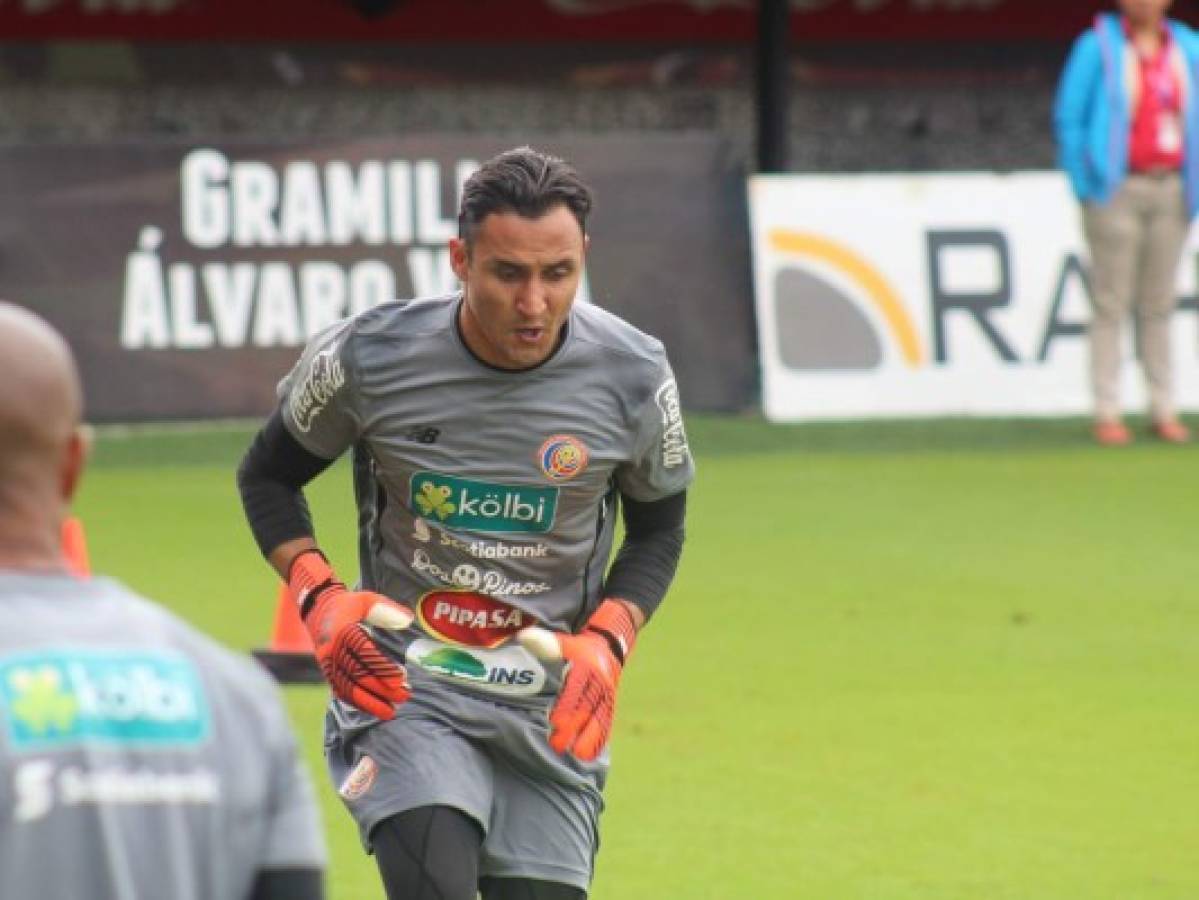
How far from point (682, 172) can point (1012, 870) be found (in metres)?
9.02

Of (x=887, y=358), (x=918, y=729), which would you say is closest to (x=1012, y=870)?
(x=918, y=729)

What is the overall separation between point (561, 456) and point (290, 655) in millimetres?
4182

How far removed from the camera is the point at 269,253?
605 inches

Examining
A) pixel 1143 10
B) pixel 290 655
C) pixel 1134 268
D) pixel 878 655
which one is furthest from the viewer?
pixel 1134 268

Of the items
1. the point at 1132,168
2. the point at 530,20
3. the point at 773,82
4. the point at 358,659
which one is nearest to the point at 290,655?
the point at 358,659

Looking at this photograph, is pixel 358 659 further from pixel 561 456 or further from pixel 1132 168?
pixel 1132 168

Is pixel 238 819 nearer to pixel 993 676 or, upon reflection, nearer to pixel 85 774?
pixel 85 774

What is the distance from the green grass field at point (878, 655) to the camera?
7.65 meters

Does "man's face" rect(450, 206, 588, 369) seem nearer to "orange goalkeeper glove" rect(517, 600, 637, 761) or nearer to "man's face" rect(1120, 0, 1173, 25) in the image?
"orange goalkeeper glove" rect(517, 600, 637, 761)

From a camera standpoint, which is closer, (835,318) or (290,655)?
(290,655)

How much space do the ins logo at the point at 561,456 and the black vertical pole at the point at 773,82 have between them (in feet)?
46.2

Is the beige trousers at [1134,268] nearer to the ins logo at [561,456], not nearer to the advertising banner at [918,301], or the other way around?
the advertising banner at [918,301]

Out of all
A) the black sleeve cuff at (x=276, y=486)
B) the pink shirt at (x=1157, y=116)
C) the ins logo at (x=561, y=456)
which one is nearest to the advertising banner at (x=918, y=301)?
the pink shirt at (x=1157, y=116)

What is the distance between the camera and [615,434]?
18.2ft
